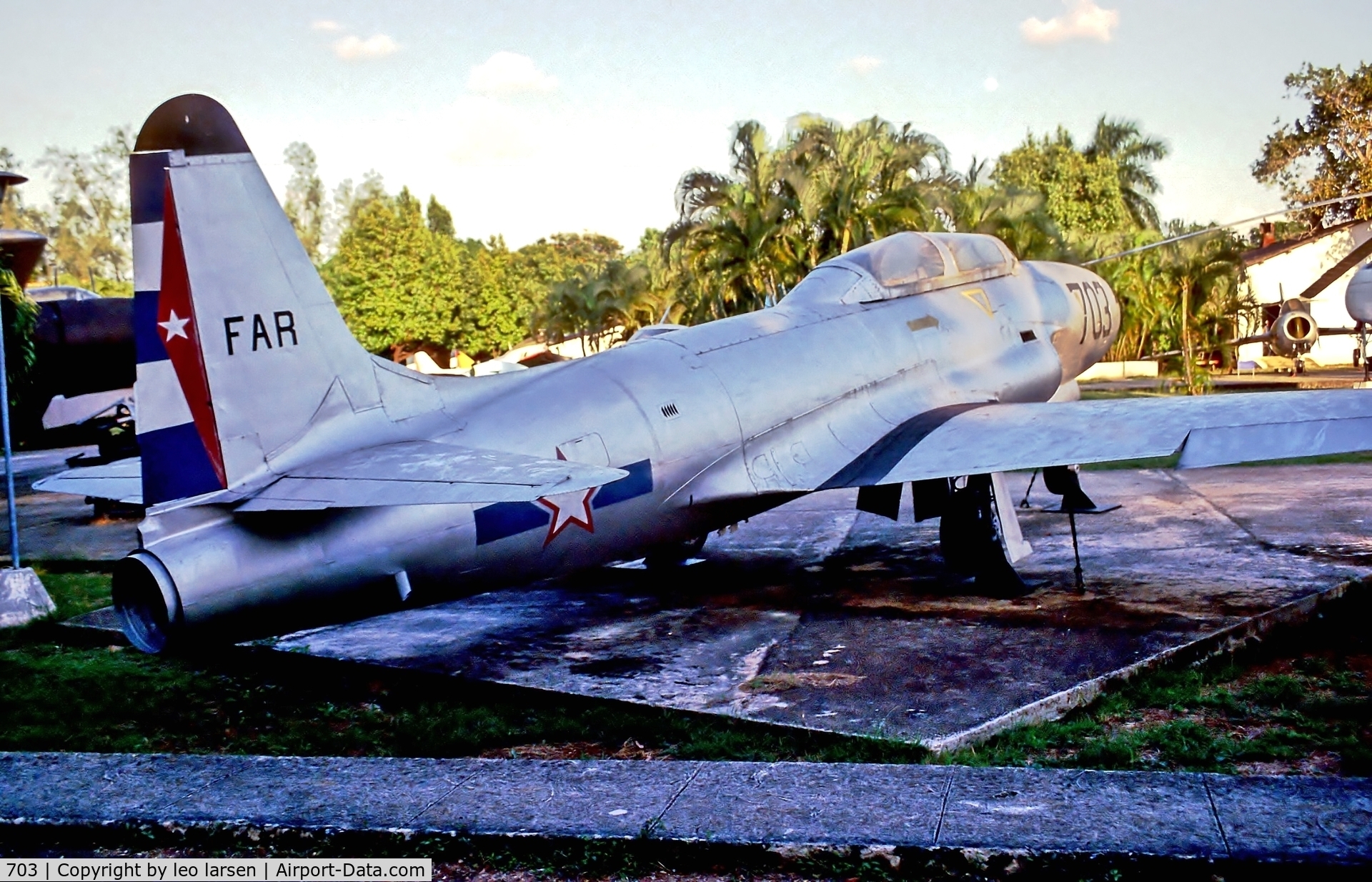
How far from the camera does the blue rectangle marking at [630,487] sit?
809 centimetres

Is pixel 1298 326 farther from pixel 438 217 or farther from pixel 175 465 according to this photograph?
pixel 438 217

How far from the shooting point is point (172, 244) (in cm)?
649

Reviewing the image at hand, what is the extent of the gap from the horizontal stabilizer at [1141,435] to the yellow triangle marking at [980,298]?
2008 millimetres

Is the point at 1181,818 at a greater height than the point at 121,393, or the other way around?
the point at 121,393

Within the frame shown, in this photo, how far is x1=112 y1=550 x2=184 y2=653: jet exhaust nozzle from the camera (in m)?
6.01

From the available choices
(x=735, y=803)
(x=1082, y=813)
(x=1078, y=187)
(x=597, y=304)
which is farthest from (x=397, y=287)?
(x=1082, y=813)

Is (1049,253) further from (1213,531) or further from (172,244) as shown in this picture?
(172,244)

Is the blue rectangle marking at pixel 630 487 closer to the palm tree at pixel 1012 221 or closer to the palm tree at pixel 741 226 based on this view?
the palm tree at pixel 741 226

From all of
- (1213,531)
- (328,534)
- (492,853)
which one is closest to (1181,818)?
(492,853)

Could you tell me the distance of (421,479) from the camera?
235 inches

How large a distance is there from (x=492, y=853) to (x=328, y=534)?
2592mm

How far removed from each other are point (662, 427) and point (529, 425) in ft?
3.78

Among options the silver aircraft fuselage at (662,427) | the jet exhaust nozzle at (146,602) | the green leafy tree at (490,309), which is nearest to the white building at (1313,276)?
the green leafy tree at (490,309)

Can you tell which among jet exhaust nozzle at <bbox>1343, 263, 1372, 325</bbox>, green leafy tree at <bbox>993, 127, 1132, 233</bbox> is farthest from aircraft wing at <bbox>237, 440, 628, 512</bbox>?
green leafy tree at <bbox>993, 127, 1132, 233</bbox>
